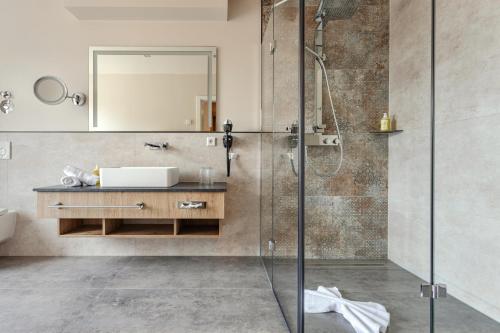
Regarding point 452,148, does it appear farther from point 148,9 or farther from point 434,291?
point 148,9

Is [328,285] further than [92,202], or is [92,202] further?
[92,202]

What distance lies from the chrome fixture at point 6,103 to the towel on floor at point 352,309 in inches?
111

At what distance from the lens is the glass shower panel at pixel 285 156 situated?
1444mm

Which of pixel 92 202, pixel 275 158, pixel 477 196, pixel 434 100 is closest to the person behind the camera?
pixel 434 100

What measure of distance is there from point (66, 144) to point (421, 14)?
9.01ft

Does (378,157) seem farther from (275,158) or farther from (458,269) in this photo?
(275,158)

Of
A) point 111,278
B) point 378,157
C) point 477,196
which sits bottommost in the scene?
point 111,278

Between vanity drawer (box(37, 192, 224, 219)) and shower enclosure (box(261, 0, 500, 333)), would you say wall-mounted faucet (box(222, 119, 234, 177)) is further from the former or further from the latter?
shower enclosure (box(261, 0, 500, 333))

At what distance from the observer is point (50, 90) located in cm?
264

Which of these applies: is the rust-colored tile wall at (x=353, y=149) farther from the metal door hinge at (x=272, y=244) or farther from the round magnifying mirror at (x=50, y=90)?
the round magnifying mirror at (x=50, y=90)

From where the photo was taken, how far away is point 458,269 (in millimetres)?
1233

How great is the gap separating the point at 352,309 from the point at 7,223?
2.72 meters

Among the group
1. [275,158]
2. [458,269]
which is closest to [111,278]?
[275,158]

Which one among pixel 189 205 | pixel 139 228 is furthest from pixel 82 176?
pixel 189 205
